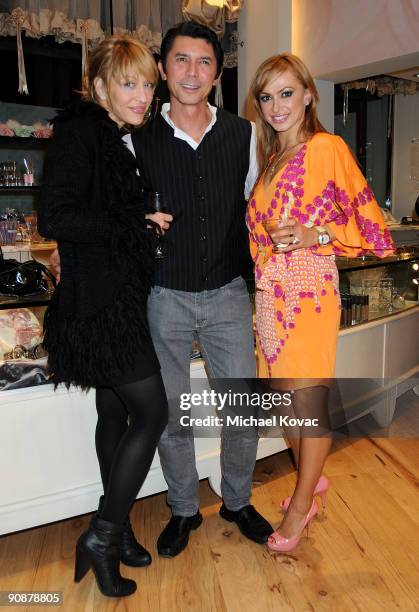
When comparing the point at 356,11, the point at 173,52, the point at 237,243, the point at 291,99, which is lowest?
the point at 237,243

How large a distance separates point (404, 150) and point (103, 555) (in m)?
6.64

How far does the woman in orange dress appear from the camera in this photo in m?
1.82

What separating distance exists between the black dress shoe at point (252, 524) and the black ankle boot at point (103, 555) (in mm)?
520

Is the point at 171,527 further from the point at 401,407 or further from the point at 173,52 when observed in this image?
the point at 401,407

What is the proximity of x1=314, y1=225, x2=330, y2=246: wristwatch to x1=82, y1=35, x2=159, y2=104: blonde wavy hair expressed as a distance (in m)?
0.70

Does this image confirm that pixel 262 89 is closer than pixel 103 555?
No

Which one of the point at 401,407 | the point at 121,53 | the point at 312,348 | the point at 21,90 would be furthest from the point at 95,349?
the point at 21,90

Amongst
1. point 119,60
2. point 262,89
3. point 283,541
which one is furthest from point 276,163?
point 283,541

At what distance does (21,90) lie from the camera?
446cm

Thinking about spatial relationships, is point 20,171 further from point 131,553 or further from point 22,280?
point 131,553

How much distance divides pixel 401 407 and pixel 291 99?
7.79 feet

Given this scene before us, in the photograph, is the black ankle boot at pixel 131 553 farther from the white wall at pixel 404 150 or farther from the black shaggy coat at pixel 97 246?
the white wall at pixel 404 150

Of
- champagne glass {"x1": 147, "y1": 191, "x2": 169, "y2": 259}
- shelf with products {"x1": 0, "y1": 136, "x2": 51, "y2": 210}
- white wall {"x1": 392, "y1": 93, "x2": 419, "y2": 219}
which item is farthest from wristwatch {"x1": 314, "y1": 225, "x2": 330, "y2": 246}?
white wall {"x1": 392, "y1": 93, "x2": 419, "y2": 219}

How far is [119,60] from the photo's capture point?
5.24ft
